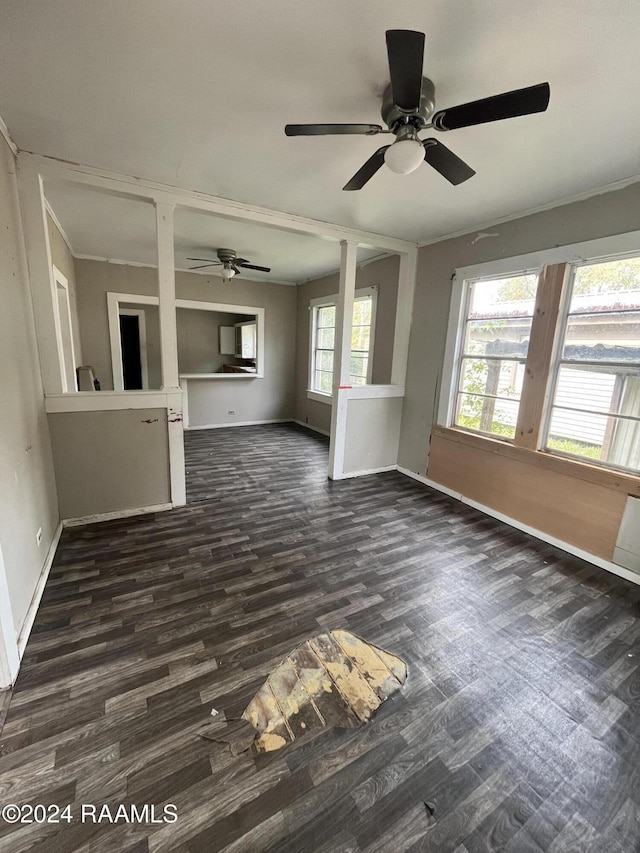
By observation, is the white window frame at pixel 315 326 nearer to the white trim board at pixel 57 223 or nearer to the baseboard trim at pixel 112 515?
the baseboard trim at pixel 112 515

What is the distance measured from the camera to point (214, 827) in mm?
1114

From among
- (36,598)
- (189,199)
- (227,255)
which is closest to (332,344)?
(227,255)

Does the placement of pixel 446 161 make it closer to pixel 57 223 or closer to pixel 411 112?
pixel 411 112

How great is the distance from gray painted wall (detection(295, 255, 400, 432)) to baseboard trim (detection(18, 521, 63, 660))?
12.4 feet

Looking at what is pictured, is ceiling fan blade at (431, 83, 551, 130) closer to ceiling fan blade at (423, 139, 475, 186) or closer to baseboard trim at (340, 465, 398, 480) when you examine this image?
ceiling fan blade at (423, 139, 475, 186)

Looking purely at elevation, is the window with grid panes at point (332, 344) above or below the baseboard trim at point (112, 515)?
above

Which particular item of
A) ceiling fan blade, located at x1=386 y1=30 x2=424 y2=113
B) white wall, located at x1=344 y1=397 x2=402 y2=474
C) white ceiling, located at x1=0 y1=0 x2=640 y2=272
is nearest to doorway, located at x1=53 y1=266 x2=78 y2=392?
white ceiling, located at x1=0 y1=0 x2=640 y2=272

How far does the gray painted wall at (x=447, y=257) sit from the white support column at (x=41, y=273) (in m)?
3.46

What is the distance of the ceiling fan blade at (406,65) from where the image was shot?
114 cm

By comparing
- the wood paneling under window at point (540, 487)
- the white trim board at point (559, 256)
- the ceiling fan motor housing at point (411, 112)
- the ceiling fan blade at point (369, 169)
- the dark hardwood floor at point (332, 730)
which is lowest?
the dark hardwood floor at point (332, 730)

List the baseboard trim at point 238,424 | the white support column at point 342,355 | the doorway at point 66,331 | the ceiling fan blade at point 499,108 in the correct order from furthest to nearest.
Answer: the baseboard trim at point 238,424 < the doorway at point 66,331 < the white support column at point 342,355 < the ceiling fan blade at point 499,108

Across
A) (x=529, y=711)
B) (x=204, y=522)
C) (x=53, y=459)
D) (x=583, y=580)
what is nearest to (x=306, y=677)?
(x=529, y=711)

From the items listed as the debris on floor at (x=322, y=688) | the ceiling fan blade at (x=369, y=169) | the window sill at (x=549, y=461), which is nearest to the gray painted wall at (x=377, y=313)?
the window sill at (x=549, y=461)

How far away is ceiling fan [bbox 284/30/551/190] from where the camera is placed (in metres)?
1.24
